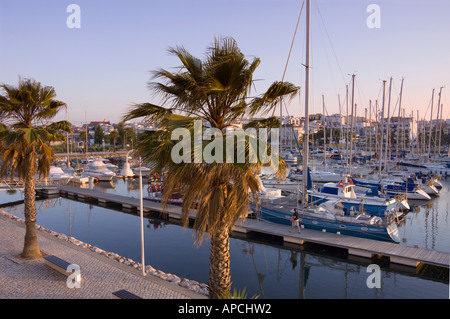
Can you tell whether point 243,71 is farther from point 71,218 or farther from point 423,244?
point 71,218

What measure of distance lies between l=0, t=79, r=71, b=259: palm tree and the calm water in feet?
19.4

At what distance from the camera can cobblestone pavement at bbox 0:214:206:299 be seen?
966 centimetres

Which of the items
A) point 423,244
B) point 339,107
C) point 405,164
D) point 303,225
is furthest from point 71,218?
point 405,164

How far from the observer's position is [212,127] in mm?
6426

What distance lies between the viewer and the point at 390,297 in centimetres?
1208

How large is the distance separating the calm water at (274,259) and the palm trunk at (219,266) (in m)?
6.22
